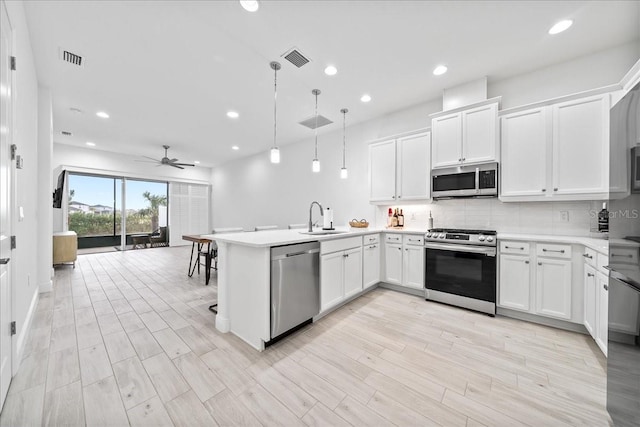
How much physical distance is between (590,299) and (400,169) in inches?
95.8

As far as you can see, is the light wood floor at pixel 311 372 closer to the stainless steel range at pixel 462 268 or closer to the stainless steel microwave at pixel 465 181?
the stainless steel range at pixel 462 268

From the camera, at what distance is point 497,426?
1312 mm

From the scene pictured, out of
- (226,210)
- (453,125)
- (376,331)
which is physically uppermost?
(453,125)

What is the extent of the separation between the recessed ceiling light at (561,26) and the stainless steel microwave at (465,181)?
1.30 meters

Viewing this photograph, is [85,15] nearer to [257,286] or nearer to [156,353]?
[257,286]

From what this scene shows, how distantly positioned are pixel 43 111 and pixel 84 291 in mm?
2597

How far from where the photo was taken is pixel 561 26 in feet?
7.35

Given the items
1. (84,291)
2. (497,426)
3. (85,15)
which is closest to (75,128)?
(84,291)

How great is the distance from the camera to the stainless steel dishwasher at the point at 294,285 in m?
2.05

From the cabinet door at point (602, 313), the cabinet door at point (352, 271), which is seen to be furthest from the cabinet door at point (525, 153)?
the cabinet door at point (352, 271)

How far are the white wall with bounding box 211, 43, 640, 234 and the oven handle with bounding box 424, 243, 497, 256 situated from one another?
0.67 metres

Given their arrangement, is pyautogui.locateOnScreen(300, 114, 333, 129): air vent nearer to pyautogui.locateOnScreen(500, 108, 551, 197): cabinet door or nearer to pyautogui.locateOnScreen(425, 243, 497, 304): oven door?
pyautogui.locateOnScreen(500, 108, 551, 197): cabinet door

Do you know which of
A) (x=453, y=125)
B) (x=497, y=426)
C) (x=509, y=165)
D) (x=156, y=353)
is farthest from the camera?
(x=453, y=125)

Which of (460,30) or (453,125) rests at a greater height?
(460,30)
